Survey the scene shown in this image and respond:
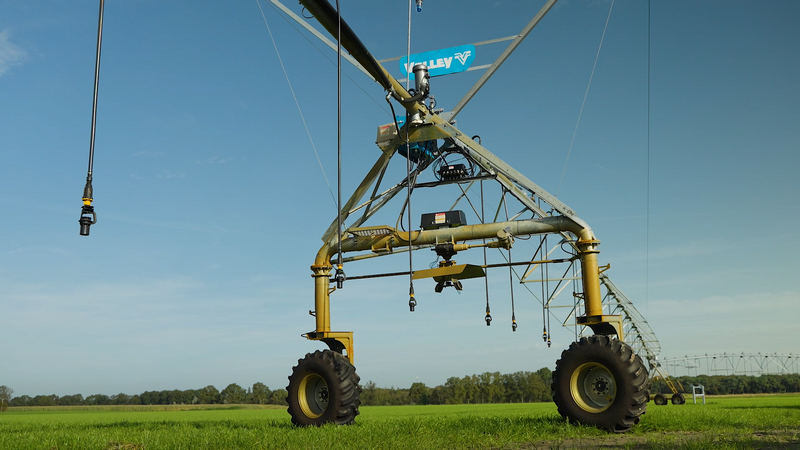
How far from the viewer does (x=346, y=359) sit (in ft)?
43.7

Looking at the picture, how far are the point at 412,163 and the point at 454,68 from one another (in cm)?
302

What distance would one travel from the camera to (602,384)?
1155 centimetres

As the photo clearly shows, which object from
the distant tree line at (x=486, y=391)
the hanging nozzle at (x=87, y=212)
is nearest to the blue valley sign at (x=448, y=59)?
the hanging nozzle at (x=87, y=212)

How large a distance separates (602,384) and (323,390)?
6.18 m

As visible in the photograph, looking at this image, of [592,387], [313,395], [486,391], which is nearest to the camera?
[592,387]

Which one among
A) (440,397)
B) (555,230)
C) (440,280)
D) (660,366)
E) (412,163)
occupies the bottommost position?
(440,397)

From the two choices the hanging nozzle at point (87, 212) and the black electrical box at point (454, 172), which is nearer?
the hanging nozzle at point (87, 212)

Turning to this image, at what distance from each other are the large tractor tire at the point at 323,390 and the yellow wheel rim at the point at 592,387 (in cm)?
478

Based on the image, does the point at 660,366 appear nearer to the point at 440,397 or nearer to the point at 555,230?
the point at 555,230

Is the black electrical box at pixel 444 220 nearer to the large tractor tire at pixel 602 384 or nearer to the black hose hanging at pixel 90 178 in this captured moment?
the large tractor tire at pixel 602 384

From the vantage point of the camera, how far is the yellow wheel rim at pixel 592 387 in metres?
11.4

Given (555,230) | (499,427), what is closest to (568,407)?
(499,427)

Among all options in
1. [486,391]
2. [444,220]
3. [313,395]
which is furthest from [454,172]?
[486,391]

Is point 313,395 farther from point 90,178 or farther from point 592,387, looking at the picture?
point 90,178
